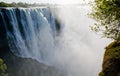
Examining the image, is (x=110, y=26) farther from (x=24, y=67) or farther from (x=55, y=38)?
(x=55, y=38)

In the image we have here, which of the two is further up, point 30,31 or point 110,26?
point 110,26

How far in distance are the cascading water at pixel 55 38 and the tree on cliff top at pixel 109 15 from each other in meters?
32.3

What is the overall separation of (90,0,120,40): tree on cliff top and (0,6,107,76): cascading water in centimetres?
3232

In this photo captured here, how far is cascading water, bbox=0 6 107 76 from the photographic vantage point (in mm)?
51219

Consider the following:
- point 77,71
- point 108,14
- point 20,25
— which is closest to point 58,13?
point 77,71

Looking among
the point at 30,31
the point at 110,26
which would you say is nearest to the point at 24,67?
the point at 30,31

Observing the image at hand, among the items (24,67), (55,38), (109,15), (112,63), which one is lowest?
(55,38)

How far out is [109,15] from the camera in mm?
16469

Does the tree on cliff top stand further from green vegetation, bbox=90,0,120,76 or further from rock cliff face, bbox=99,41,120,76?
rock cliff face, bbox=99,41,120,76

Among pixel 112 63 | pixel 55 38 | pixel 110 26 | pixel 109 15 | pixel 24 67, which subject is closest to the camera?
pixel 112 63

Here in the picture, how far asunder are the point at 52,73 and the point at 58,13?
58.4 ft

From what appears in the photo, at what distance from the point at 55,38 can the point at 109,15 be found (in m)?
49.7

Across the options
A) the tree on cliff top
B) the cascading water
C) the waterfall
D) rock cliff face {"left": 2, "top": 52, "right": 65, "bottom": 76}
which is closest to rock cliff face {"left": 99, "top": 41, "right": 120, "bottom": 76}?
the tree on cliff top

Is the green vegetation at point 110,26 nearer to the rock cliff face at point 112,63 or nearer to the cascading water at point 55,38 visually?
the rock cliff face at point 112,63
